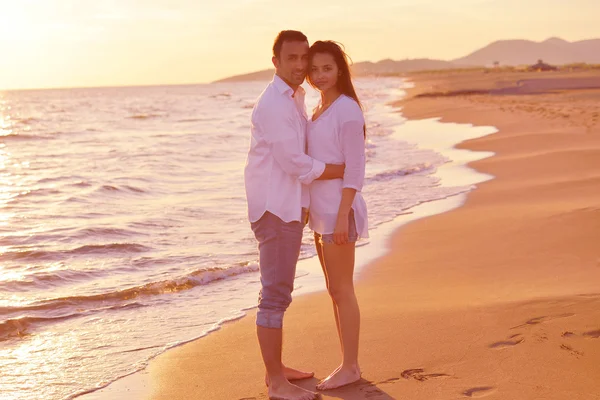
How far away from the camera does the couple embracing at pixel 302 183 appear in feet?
12.3

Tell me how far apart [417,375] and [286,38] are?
2.00m

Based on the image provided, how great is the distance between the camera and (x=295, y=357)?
180 inches

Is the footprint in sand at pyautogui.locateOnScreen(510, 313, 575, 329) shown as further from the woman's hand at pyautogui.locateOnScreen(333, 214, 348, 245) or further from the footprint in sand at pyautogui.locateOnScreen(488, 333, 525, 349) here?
the woman's hand at pyautogui.locateOnScreen(333, 214, 348, 245)

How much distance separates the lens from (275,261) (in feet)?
12.7

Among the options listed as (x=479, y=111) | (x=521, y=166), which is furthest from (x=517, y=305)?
(x=479, y=111)

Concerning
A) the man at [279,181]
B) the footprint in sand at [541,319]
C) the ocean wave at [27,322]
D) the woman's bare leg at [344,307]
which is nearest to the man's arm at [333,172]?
the man at [279,181]

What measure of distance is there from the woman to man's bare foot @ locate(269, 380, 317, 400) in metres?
0.12

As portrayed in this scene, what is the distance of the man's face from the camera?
381 cm

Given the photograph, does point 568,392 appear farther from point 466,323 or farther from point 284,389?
Answer: point 284,389

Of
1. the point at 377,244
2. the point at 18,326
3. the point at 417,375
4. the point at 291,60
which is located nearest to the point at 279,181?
the point at 291,60

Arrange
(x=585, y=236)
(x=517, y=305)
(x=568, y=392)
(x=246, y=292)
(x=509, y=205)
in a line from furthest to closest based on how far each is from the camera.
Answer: (x=509, y=205)
(x=585, y=236)
(x=246, y=292)
(x=517, y=305)
(x=568, y=392)

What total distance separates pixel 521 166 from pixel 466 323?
8.11 m

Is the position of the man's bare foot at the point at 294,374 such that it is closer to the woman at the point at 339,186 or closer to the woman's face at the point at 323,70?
the woman at the point at 339,186

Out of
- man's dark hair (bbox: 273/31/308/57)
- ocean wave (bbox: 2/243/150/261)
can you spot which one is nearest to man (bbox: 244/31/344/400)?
man's dark hair (bbox: 273/31/308/57)
